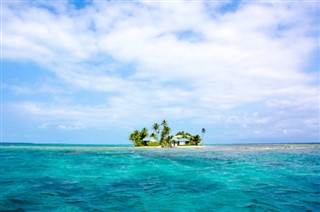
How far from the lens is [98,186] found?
16.5m

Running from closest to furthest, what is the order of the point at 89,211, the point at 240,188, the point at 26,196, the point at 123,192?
the point at 89,211
the point at 26,196
the point at 123,192
the point at 240,188

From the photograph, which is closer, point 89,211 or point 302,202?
point 89,211

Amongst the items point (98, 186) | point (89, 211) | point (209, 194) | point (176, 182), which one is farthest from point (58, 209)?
point (176, 182)

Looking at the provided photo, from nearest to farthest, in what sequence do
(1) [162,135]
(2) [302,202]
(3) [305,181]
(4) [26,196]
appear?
(2) [302,202] < (4) [26,196] < (3) [305,181] < (1) [162,135]

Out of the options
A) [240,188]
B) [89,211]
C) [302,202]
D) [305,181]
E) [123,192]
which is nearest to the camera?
[89,211]

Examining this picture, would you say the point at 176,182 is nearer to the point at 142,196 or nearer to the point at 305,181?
the point at 142,196

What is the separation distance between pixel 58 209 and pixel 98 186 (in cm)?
546

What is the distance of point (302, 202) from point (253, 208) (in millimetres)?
2559

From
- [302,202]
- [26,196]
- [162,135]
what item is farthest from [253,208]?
[162,135]

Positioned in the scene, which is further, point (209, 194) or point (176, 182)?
point (176, 182)

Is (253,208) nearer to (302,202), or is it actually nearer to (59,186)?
(302,202)

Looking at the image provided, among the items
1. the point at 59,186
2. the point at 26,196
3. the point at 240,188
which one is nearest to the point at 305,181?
the point at 240,188

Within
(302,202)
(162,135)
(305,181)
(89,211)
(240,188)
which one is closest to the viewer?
(89,211)

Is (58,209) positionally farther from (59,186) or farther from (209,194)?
(209,194)
